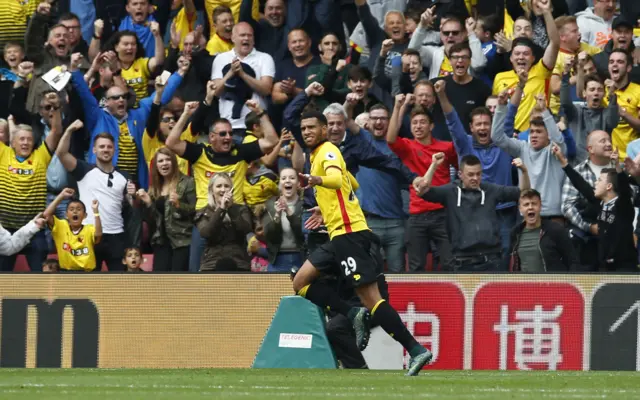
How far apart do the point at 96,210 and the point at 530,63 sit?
520 cm

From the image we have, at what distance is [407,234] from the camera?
558 inches

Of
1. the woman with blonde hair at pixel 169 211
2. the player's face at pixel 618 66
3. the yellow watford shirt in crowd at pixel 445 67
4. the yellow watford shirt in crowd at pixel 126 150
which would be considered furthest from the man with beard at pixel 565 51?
the yellow watford shirt in crowd at pixel 126 150

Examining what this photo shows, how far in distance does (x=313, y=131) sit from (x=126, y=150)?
499 cm

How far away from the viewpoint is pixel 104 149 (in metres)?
15.2

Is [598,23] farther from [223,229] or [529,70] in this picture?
[223,229]

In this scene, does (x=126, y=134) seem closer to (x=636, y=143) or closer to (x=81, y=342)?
(x=81, y=342)

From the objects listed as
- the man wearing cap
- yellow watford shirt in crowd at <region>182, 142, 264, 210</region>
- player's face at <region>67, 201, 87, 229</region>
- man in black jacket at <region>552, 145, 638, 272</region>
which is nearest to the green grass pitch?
man in black jacket at <region>552, 145, 638, 272</region>

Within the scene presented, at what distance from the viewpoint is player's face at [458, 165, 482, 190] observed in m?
13.7

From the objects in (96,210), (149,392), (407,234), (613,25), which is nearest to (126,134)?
(96,210)

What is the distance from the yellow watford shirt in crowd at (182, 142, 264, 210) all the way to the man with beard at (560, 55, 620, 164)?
11.6 ft

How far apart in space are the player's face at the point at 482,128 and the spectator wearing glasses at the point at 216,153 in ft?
7.61

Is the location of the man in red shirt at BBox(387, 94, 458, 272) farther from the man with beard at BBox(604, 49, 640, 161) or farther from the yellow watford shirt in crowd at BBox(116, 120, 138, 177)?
the yellow watford shirt in crowd at BBox(116, 120, 138, 177)

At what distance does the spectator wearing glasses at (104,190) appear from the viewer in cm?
1505

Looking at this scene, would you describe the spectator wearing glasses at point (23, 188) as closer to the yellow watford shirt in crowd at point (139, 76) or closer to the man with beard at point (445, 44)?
the yellow watford shirt in crowd at point (139, 76)
